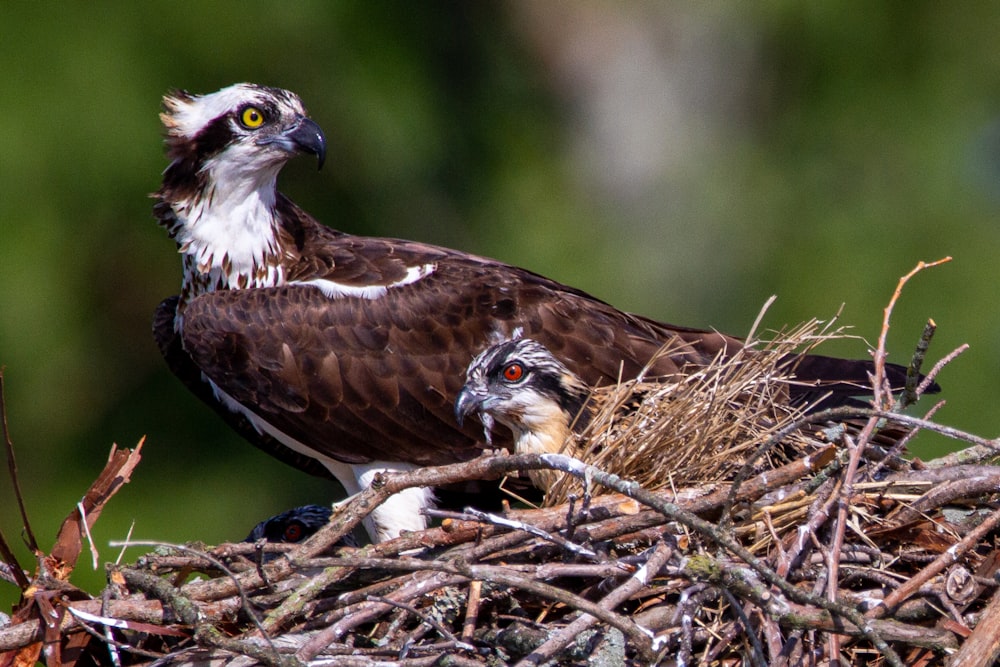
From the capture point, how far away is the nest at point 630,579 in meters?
3.13

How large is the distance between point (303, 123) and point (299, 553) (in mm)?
1786

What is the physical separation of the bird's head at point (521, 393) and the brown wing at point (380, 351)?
357mm

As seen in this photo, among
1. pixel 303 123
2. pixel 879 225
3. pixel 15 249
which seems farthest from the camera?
pixel 879 225

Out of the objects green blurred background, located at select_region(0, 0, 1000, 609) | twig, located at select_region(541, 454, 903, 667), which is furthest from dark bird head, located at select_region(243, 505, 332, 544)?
green blurred background, located at select_region(0, 0, 1000, 609)

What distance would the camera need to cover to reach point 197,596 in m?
3.58

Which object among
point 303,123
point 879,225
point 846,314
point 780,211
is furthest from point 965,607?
point 780,211

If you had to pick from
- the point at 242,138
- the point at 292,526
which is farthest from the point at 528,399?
the point at 242,138

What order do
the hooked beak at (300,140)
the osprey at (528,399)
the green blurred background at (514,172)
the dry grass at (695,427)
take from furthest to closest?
1. the green blurred background at (514,172)
2. the hooked beak at (300,140)
3. the osprey at (528,399)
4. the dry grass at (695,427)

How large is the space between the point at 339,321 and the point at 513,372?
0.74 meters

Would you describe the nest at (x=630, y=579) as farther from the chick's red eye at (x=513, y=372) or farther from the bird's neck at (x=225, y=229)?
the bird's neck at (x=225, y=229)

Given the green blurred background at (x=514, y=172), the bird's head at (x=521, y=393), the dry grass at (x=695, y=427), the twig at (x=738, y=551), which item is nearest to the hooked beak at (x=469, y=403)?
the bird's head at (x=521, y=393)

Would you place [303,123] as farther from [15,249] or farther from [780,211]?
[780,211]

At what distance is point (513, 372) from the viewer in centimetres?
403

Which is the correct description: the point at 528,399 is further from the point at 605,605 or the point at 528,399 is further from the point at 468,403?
the point at 605,605
